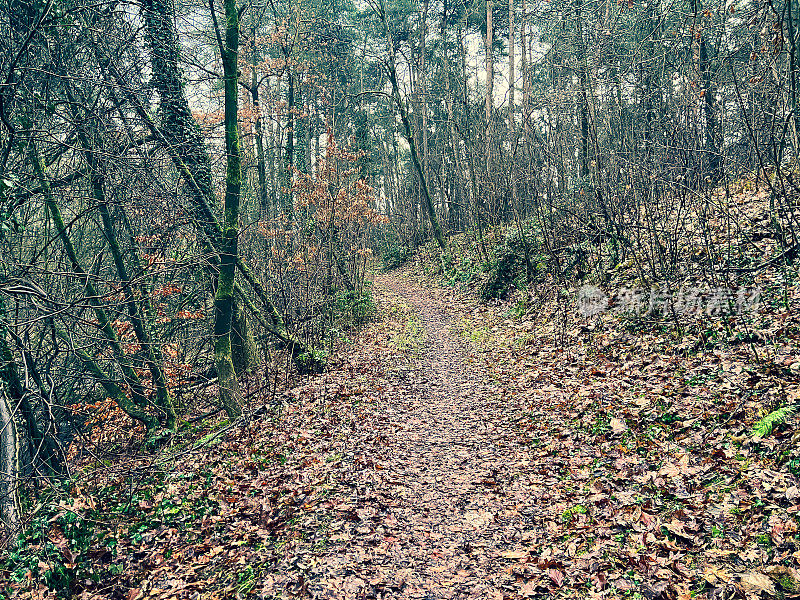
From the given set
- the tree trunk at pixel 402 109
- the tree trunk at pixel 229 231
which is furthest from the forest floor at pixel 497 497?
the tree trunk at pixel 402 109

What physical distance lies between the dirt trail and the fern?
7.05ft

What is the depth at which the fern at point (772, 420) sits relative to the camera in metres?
4.07

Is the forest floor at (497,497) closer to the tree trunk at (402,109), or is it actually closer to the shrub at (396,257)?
the tree trunk at (402,109)

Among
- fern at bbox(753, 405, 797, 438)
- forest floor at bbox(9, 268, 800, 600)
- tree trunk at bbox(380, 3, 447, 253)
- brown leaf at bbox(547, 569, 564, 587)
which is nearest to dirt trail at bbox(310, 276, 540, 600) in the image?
forest floor at bbox(9, 268, 800, 600)

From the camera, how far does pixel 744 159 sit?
414 inches

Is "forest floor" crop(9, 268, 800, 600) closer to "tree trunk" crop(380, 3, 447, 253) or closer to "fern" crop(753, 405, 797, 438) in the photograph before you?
"fern" crop(753, 405, 797, 438)

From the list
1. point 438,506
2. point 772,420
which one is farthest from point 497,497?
point 772,420

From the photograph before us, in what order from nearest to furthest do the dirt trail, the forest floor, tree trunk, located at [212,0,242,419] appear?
the forest floor
the dirt trail
tree trunk, located at [212,0,242,419]

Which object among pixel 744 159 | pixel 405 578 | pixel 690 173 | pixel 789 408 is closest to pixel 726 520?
pixel 789 408

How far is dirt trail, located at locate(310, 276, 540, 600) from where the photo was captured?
3885 millimetres

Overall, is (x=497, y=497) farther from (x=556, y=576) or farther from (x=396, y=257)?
(x=396, y=257)

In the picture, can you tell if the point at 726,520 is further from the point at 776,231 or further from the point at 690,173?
the point at 690,173

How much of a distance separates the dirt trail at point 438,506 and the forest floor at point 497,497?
0.9 inches

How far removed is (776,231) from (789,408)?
11.6ft
